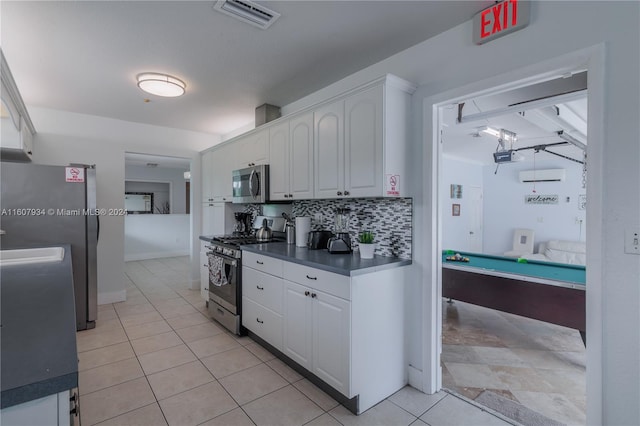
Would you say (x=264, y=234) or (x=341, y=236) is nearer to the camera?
(x=341, y=236)

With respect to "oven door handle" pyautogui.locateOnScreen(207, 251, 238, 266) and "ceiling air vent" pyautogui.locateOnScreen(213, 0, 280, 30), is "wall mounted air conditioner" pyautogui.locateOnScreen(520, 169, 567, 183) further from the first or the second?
"ceiling air vent" pyautogui.locateOnScreen(213, 0, 280, 30)

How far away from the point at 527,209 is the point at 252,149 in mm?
6213

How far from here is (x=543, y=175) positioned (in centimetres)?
654

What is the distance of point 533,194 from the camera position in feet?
22.3

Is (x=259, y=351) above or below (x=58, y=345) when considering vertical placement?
below

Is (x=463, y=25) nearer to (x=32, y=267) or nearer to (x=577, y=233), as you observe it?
(x=32, y=267)

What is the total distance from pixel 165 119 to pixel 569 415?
5.24 metres

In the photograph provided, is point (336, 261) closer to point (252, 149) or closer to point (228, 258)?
point (228, 258)

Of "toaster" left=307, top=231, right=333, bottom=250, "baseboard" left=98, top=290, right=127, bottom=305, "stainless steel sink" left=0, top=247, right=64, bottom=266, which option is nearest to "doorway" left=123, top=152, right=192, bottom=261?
"baseboard" left=98, top=290, right=127, bottom=305

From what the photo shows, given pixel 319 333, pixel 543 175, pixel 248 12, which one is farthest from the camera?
pixel 543 175

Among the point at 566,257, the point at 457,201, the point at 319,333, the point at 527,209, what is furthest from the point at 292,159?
the point at 527,209

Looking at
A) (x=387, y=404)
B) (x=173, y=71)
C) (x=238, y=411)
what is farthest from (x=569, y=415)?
(x=173, y=71)

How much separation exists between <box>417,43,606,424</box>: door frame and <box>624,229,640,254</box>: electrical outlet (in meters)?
0.09

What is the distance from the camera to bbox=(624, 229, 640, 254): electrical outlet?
1.45 m
